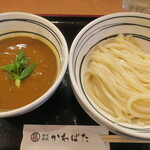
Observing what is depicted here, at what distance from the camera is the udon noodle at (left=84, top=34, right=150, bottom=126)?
51.4 inches

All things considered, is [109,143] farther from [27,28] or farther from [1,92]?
[27,28]

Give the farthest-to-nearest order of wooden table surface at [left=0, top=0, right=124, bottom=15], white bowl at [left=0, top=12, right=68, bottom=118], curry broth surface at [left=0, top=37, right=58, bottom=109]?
wooden table surface at [left=0, top=0, right=124, bottom=15], white bowl at [left=0, top=12, right=68, bottom=118], curry broth surface at [left=0, top=37, right=58, bottom=109]

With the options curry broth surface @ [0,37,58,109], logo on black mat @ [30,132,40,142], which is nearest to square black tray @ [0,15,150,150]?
logo on black mat @ [30,132,40,142]

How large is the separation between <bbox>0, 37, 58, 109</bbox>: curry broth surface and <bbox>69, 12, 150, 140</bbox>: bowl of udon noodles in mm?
189

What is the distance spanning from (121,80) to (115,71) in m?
0.08

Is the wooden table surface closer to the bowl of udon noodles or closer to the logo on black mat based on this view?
the bowl of udon noodles

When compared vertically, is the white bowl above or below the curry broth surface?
above

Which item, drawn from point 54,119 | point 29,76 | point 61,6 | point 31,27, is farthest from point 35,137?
point 61,6

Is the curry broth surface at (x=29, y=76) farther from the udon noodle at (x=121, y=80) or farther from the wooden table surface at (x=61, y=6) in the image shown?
the wooden table surface at (x=61, y=6)

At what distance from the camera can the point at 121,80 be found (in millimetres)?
1418

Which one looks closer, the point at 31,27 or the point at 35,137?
the point at 35,137

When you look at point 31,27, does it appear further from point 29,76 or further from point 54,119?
point 54,119

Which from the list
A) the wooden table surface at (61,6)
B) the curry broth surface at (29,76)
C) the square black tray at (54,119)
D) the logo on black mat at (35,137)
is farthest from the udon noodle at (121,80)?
the wooden table surface at (61,6)

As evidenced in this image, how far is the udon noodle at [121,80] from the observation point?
4.28 ft
